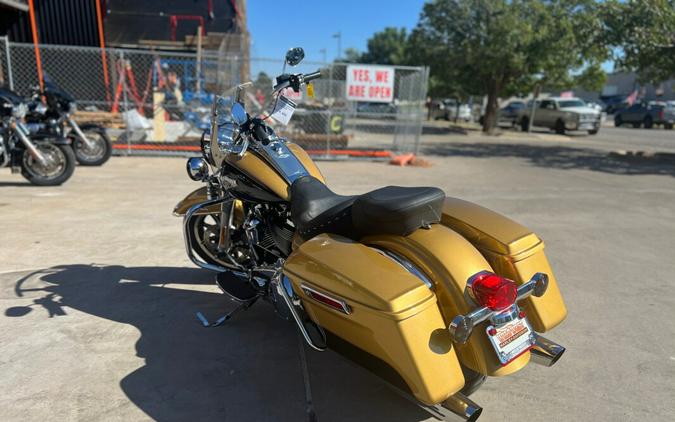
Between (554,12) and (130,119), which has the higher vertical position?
(554,12)

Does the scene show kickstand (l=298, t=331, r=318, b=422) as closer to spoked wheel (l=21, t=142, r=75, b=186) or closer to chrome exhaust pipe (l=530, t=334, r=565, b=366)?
chrome exhaust pipe (l=530, t=334, r=565, b=366)

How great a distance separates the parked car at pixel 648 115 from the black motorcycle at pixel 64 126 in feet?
104

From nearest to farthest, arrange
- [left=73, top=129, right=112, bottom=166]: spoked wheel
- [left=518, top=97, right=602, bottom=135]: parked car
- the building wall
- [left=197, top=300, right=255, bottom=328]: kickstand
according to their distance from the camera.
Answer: [left=197, top=300, right=255, bottom=328]: kickstand
[left=73, top=129, right=112, bottom=166]: spoked wheel
the building wall
[left=518, top=97, right=602, bottom=135]: parked car

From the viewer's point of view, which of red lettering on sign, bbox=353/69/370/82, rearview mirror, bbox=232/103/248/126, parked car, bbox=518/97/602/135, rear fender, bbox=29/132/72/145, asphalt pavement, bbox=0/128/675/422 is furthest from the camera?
parked car, bbox=518/97/602/135

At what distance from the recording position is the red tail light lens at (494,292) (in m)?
2.14

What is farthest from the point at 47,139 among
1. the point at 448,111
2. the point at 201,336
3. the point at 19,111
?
the point at 448,111

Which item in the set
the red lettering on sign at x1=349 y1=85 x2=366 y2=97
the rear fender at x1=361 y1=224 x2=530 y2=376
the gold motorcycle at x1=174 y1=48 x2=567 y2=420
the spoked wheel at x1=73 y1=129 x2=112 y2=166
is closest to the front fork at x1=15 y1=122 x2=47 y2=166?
the spoked wheel at x1=73 y1=129 x2=112 y2=166

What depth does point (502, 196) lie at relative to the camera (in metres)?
8.23

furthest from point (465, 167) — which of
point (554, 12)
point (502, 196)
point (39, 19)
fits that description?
point (39, 19)

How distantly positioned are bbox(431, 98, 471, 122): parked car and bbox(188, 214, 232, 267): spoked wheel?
35098 mm

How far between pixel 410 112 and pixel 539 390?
410 inches

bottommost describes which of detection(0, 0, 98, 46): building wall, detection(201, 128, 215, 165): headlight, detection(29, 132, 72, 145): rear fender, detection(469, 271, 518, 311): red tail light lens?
detection(29, 132, 72, 145): rear fender

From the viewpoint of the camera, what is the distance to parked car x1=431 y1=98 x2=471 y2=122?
3756cm

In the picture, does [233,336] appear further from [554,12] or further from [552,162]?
[554,12]
